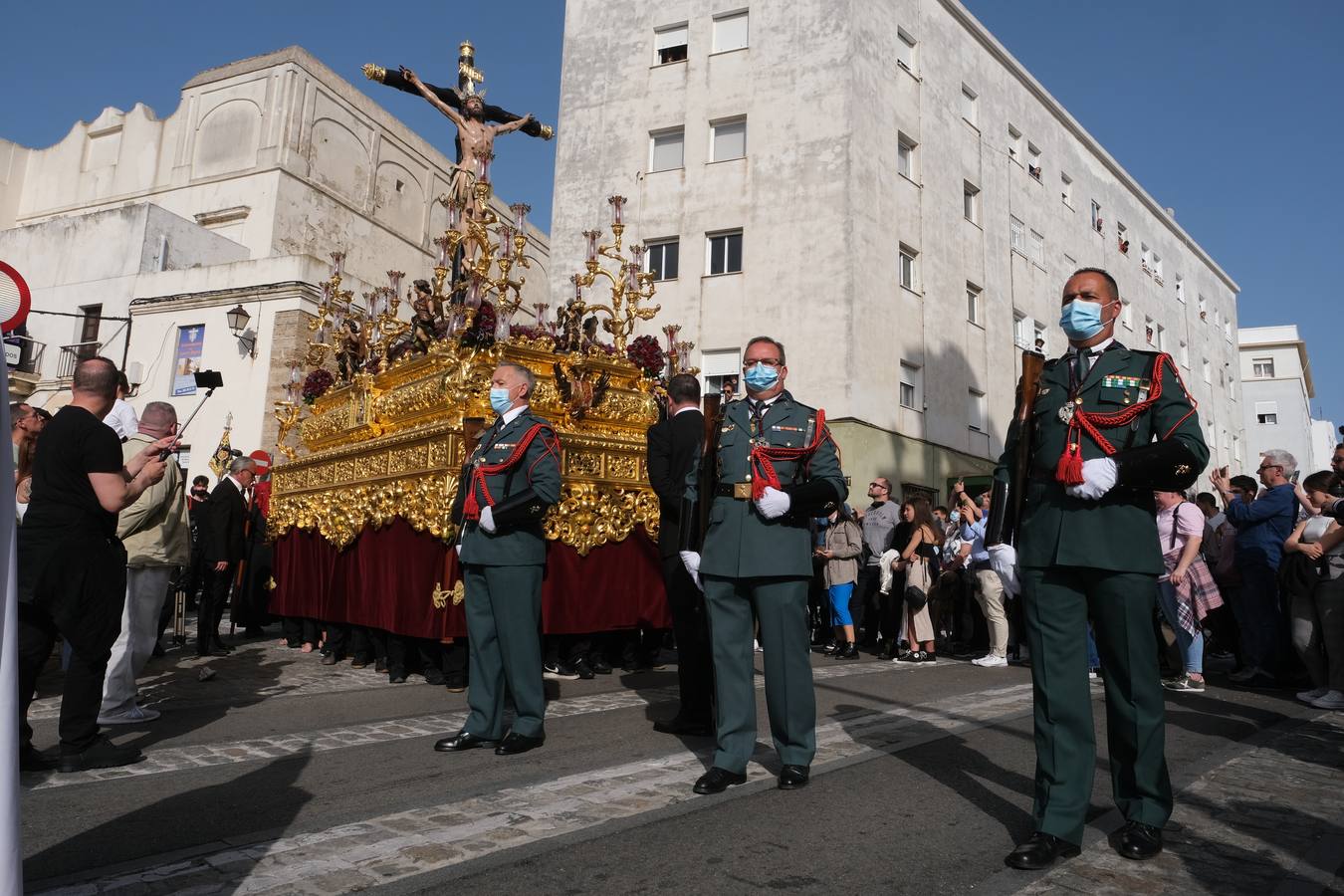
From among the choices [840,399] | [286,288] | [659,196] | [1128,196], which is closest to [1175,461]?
[840,399]

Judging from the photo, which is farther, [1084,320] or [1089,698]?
[1084,320]

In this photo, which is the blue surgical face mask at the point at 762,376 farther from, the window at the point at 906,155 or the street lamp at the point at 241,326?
the street lamp at the point at 241,326

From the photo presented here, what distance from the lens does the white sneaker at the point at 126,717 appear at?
19.3 feet

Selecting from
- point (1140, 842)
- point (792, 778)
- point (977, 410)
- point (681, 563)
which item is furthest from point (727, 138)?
point (1140, 842)

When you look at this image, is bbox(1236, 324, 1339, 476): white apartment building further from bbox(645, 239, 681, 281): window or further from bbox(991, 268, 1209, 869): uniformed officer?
bbox(991, 268, 1209, 869): uniformed officer

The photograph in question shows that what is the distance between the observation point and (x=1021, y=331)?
2681 centimetres

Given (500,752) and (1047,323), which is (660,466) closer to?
(500,752)

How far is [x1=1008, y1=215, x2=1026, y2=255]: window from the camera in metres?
26.6

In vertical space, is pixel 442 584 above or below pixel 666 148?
below

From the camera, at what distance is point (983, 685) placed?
8.09 meters

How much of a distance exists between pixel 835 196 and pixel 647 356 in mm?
12197

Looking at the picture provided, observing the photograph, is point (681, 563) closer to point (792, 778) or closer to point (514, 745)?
point (514, 745)

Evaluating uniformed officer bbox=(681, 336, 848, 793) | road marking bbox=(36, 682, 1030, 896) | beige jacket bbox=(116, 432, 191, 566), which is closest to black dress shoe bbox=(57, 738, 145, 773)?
beige jacket bbox=(116, 432, 191, 566)

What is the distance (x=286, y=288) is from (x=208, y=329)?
9.16 feet
